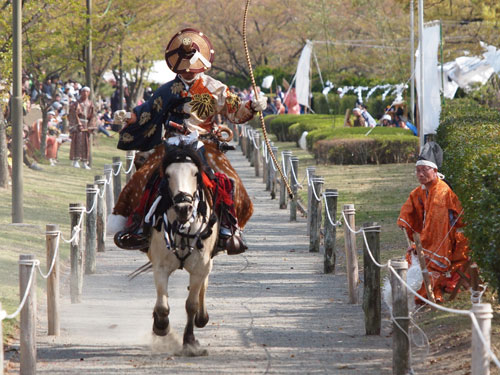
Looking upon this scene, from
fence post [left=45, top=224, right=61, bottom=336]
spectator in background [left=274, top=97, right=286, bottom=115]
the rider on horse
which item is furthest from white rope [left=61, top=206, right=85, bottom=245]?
spectator in background [left=274, top=97, right=286, bottom=115]

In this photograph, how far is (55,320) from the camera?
895 centimetres

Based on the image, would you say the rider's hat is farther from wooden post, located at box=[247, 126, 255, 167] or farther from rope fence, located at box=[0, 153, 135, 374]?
wooden post, located at box=[247, 126, 255, 167]

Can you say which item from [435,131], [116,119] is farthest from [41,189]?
[116,119]

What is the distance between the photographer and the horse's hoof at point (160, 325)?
8242mm

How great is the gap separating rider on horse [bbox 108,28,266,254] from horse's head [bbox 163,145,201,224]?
A: 65cm

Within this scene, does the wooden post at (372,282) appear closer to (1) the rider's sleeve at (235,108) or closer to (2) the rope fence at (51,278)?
(1) the rider's sleeve at (235,108)

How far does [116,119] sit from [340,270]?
4871 mm

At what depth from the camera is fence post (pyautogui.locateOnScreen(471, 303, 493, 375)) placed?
548 centimetres

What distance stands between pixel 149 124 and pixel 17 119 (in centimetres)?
668

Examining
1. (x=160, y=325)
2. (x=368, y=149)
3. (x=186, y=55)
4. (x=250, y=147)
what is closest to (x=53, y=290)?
(x=160, y=325)

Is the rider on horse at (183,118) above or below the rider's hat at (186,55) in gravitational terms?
below

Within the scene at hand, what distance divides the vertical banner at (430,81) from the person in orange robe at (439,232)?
10391 mm

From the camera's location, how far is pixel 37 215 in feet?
54.6

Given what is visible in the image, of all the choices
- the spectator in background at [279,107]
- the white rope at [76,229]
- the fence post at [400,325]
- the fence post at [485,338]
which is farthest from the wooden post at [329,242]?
the spectator in background at [279,107]
